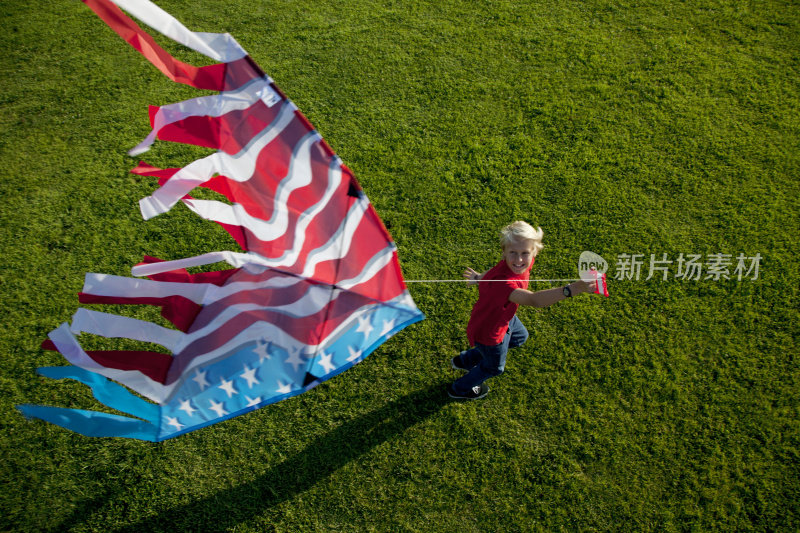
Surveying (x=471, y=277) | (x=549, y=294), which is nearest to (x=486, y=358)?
(x=471, y=277)

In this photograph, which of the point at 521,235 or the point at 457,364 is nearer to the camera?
the point at 521,235

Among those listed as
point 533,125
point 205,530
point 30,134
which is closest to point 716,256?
point 533,125

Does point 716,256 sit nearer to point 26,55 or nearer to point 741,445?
point 741,445

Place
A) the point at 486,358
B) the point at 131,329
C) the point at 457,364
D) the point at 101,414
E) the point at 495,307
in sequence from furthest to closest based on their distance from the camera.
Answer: the point at 457,364
the point at 486,358
the point at 495,307
the point at 131,329
the point at 101,414

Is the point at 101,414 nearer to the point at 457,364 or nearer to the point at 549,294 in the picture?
the point at 549,294

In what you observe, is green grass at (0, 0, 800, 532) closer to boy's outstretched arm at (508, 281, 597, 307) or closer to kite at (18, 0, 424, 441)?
boy's outstretched arm at (508, 281, 597, 307)

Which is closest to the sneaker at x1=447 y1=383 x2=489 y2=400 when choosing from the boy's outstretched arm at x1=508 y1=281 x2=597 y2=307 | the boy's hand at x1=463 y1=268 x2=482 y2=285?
the boy's hand at x1=463 y1=268 x2=482 y2=285

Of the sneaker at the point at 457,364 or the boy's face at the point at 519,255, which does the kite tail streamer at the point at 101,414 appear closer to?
the boy's face at the point at 519,255
